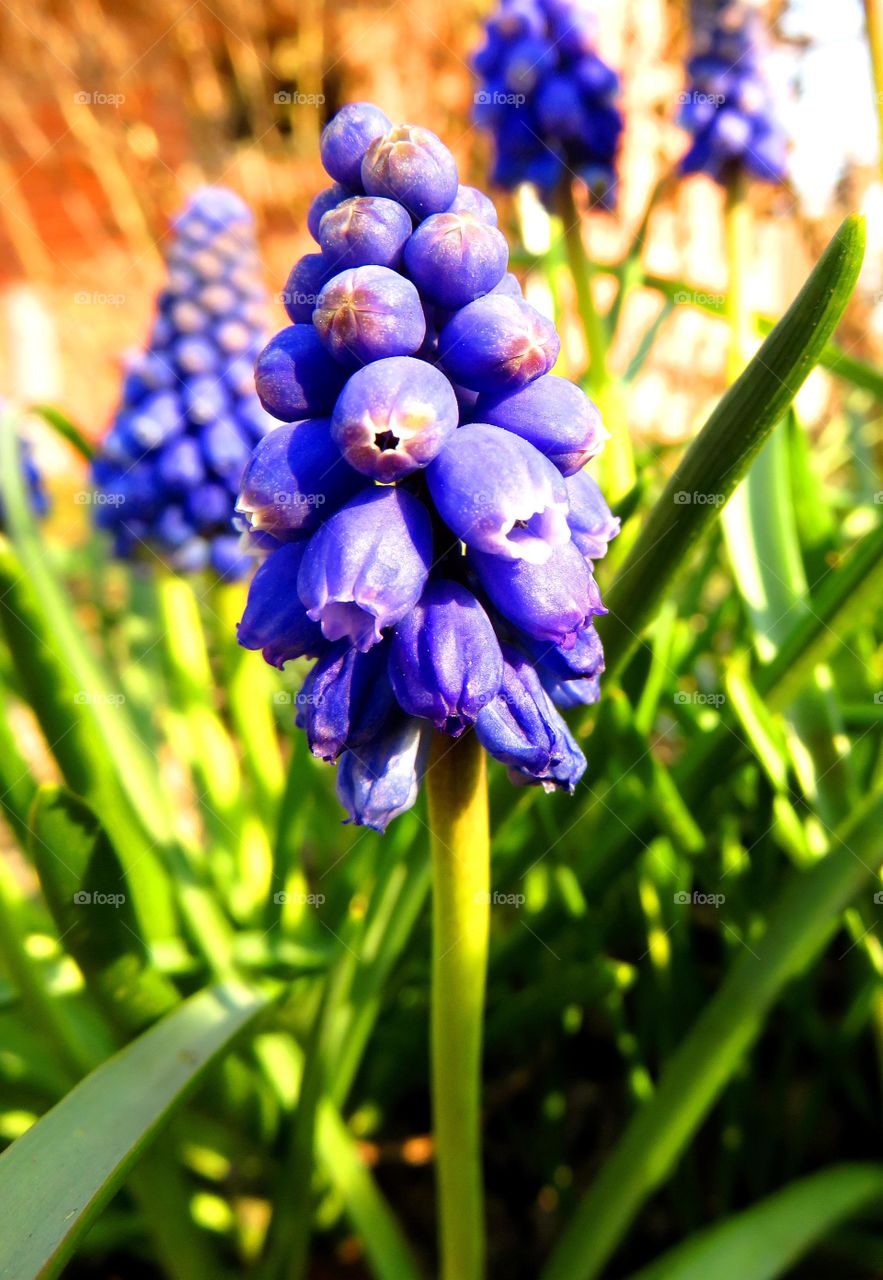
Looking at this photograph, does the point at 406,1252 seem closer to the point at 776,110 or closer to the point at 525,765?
the point at 525,765

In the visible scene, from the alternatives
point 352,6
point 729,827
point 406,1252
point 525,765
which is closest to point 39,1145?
point 525,765

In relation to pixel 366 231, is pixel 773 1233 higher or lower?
lower

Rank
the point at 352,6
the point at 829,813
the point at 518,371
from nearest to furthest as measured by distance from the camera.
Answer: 1. the point at 518,371
2. the point at 829,813
3. the point at 352,6

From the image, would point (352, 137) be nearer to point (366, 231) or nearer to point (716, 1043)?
point (366, 231)

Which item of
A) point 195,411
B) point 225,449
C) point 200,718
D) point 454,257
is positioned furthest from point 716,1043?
point 195,411

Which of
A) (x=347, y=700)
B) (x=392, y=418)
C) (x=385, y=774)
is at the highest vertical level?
(x=392, y=418)

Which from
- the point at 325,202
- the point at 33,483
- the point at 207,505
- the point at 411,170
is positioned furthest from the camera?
the point at 33,483
